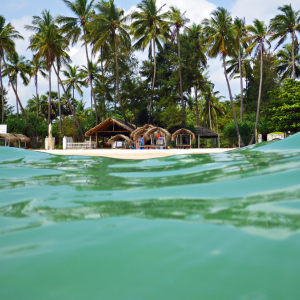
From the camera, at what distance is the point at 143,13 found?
80.7 feet

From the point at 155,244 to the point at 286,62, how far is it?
114ft

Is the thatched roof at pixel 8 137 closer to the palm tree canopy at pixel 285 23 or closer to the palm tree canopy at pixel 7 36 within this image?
the palm tree canopy at pixel 7 36

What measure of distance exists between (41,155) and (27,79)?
35.3m

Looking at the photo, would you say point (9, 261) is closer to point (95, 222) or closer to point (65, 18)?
point (95, 222)

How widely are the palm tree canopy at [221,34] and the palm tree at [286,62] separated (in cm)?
877

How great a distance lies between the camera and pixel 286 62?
101 feet

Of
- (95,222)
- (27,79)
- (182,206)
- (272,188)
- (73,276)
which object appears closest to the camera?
(73,276)

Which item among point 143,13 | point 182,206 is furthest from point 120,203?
point 143,13

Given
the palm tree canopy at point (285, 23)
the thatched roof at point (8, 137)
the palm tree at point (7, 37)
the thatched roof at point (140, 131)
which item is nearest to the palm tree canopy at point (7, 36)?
the palm tree at point (7, 37)

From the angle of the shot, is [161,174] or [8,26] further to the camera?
[8,26]

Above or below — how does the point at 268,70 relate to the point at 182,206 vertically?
above

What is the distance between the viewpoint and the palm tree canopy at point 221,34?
2380 centimetres

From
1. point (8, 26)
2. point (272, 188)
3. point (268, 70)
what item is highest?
point (8, 26)

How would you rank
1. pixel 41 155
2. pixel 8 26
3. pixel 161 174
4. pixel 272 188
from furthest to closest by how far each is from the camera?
pixel 8 26 < pixel 41 155 < pixel 161 174 < pixel 272 188
